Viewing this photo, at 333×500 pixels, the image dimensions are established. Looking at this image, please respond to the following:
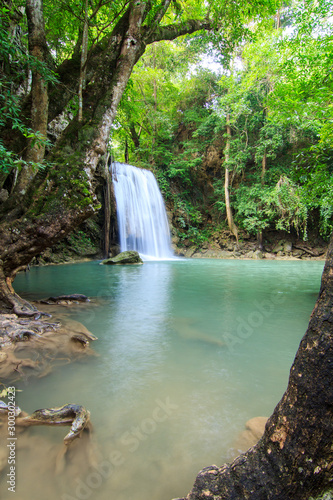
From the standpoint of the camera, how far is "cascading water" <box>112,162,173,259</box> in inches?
644

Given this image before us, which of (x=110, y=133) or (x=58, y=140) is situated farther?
(x=110, y=133)

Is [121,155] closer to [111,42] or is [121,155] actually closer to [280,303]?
[111,42]

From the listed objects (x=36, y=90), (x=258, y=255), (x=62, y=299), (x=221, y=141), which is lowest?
(x=258, y=255)

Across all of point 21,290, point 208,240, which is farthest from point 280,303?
point 208,240

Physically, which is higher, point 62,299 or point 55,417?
point 55,417

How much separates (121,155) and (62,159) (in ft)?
78.9

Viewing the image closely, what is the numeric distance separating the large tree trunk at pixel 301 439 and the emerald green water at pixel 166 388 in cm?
52

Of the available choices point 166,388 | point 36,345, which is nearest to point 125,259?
point 36,345

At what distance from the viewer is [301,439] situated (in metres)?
0.86

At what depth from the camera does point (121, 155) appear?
1043 inches

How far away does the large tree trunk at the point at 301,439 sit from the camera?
82 cm

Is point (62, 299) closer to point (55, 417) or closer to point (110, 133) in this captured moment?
point (55, 417)

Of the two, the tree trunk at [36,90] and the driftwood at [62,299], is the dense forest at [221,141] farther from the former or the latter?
the driftwood at [62,299]

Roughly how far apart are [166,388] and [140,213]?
1568 cm
